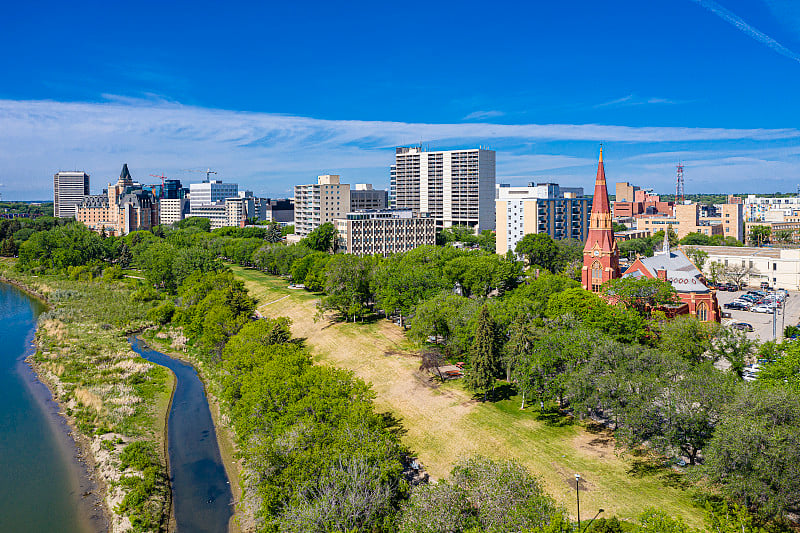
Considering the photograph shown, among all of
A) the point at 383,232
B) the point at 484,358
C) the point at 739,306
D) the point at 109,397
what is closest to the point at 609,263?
the point at 739,306

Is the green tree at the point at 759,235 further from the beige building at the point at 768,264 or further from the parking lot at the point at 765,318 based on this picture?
the parking lot at the point at 765,318

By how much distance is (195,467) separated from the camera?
1511 inches

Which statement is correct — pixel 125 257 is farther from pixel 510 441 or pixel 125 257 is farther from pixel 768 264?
pixel 768 264

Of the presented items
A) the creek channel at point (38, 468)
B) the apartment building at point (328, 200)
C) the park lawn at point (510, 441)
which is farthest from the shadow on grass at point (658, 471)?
the apartment building at point (328, 200)

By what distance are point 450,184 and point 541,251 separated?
7630 cm

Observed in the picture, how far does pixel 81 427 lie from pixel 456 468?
33.1 m

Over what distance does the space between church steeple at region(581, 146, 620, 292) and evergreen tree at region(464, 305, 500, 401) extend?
30.2 m

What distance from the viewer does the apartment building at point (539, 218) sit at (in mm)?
125125

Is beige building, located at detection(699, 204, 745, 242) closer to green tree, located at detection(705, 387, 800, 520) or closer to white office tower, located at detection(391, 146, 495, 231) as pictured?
white office tower, located at detection(391, 146, 495, 231)

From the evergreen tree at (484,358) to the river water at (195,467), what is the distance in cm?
1964

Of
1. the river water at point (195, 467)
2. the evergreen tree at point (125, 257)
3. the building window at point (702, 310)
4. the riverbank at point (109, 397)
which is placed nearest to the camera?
the river water at point (195, 467)

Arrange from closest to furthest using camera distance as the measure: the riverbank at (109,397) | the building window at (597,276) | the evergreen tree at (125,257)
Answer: the riverbank at (109,397), the building window at (597,276), the evergreen tree at (125,257)

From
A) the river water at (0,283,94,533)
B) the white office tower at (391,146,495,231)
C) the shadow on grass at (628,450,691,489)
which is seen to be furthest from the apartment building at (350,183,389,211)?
the shadow on grass at (628,450,691,489)

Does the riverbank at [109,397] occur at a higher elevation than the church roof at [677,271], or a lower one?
lower
